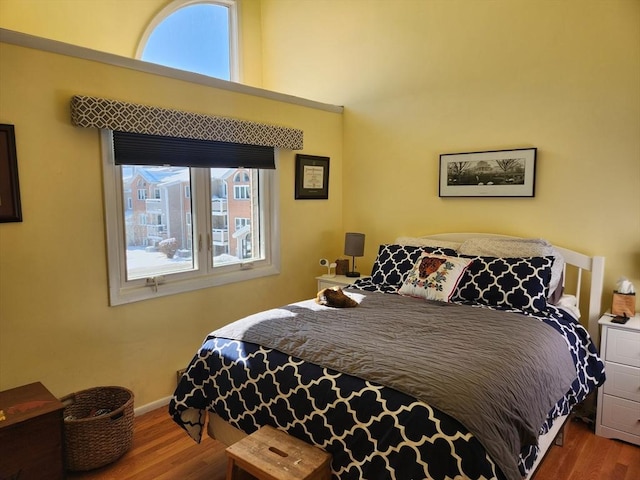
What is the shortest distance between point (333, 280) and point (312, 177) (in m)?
0.90

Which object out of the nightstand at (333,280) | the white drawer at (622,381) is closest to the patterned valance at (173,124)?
the nightstand at (333,280)

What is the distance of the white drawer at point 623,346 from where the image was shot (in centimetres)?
246

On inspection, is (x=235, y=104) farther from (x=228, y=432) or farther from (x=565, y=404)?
(x=565, y=404)

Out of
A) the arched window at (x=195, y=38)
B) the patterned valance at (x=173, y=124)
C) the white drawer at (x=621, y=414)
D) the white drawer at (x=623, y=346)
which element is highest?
the arched window at (x=195, y=38)

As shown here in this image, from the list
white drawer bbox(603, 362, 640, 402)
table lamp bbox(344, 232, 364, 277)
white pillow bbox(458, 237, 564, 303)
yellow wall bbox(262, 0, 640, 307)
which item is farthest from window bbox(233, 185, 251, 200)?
white drawer bbox(603, 362, 640, 402)

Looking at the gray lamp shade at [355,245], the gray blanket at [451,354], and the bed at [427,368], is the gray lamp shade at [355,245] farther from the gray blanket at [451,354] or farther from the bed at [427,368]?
the gray blanket at [451,354]

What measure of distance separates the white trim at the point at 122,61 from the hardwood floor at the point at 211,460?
2.17 m

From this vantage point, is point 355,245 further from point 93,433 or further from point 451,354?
point 93,433

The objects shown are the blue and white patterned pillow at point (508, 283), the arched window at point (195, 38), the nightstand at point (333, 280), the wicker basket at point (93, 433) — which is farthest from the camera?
the arched window at point (195, 38)

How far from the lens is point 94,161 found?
2607mm

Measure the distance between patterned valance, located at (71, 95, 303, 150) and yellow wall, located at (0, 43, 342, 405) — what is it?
0.34 ft

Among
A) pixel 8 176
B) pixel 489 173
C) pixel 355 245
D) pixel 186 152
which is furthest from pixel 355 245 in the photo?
pixel 8 176

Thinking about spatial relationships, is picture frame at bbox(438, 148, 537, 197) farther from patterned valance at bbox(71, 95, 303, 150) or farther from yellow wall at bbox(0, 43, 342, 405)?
yellow wall at bbox(0, 43, 342, 405)

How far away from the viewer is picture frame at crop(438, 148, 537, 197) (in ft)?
10.0
